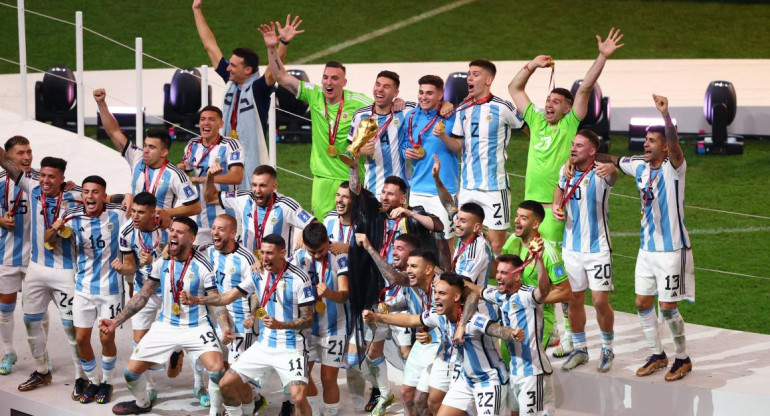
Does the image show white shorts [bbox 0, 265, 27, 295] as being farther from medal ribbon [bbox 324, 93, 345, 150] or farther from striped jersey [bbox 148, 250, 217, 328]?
medal ribbon [bbox 324, 93, 345, 150]

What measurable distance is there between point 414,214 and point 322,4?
15.4 metres

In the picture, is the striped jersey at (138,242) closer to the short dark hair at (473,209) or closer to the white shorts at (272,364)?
the white shorts at (272,364)

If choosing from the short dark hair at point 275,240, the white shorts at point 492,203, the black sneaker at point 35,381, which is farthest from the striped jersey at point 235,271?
the white shorts at point 492,203

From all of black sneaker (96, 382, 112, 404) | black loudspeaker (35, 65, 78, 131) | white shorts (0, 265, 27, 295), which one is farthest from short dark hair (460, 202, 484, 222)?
black loudspeaker (35, 65, 78, 131)

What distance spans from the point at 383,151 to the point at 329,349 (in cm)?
155

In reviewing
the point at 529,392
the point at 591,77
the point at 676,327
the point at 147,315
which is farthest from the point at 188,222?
the point at 676,327

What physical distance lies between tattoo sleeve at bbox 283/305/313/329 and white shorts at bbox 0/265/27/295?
2406 mm

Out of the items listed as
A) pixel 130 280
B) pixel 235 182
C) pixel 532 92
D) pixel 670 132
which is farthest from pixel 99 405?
pixel 532 92

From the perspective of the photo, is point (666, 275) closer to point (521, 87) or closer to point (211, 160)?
point (521, 87)

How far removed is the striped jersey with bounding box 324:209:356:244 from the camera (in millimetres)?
8359

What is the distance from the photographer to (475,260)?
26.1 ft

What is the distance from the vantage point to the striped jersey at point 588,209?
8398 mm

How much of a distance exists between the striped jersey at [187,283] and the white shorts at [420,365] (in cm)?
134

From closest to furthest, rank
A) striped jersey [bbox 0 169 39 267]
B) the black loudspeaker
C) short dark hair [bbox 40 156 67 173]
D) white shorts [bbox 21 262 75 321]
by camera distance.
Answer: short dark hair [bbox 40 156 67 173] < white shorts [bbox 21 262 75 321] < striped jersey [bbox 0 169 39 267] < the black loudspeaker
